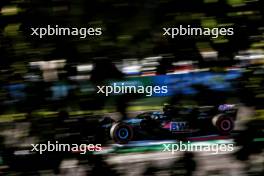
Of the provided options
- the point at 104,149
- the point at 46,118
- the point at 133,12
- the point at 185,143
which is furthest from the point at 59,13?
the point at 185,143

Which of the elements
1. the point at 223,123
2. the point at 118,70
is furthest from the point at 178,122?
the point at 118,70

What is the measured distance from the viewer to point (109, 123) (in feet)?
7.34

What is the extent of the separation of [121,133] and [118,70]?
26 centimetres

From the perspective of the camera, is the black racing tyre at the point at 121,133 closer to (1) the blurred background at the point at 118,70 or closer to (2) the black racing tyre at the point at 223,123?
(1) the blurred background at the point at 118,70

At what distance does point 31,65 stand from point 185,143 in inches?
28.7

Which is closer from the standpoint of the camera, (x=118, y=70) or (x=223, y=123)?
(x=118, y=70)

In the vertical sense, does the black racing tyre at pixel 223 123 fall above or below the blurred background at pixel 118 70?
below

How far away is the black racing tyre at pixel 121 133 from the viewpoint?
222cm

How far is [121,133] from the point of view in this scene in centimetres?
224

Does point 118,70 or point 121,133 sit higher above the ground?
point 118,70

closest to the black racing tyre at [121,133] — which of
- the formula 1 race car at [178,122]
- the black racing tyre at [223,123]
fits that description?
the formula 1 race car at [178,122]

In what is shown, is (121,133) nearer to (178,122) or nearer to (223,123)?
(178,122)

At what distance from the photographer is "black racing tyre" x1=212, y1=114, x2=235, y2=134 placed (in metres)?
2.27

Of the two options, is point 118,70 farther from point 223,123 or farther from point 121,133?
point 223,123
